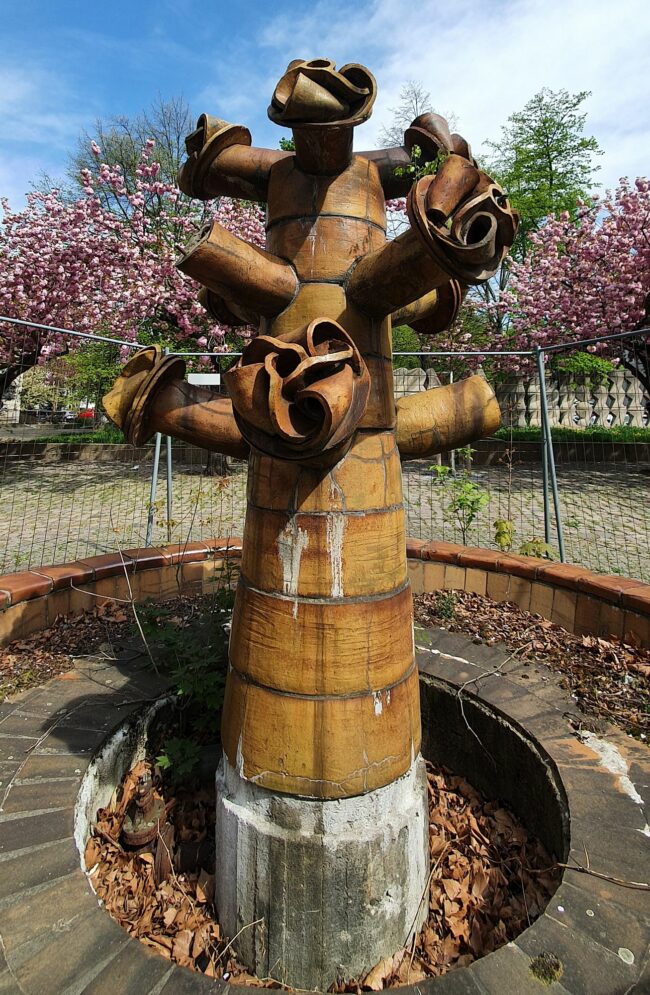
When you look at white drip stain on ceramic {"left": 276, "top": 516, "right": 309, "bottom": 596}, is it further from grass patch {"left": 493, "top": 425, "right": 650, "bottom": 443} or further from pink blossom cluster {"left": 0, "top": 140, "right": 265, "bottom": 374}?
pink blossom cluster {"left": 0, "top": 140, "right": 265, "bottom": 374}

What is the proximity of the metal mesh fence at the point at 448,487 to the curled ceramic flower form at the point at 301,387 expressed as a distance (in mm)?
2687

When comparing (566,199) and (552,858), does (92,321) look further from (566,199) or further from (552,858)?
(566,199)

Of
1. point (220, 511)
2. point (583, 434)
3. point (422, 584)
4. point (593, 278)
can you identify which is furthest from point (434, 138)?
point (593, 278)

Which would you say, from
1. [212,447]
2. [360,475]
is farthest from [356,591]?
[212,447]

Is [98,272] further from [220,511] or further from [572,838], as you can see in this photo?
[572,838]

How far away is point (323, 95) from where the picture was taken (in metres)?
1.37

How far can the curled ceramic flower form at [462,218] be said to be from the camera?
117cm

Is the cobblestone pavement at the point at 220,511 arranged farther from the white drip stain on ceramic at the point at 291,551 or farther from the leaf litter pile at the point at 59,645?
the white drip stain on ceramic at the point at 291,551

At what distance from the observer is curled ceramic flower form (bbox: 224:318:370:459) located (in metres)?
1.27

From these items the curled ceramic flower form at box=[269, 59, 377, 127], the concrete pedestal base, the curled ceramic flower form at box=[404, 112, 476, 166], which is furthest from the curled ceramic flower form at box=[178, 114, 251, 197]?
the concrete pedestal base

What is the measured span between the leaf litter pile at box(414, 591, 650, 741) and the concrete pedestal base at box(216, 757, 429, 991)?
138 cm

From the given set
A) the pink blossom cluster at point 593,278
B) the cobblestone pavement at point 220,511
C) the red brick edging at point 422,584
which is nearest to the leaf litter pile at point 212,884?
the red brick edging at point 422,584

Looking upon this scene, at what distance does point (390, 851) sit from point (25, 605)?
109 inches

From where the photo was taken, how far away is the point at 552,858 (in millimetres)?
2121
